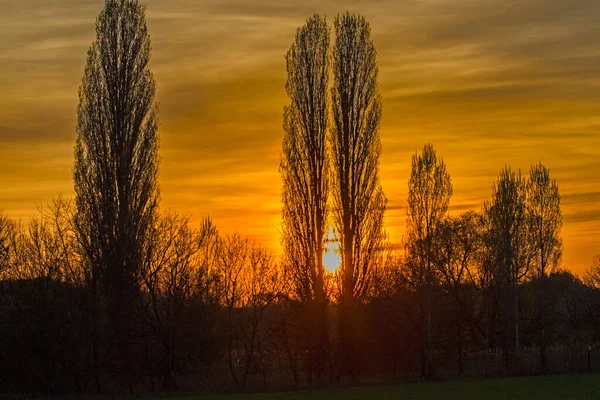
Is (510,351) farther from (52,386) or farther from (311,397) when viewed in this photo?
(52,386)

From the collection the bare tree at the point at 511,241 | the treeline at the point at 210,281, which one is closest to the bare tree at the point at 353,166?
the treeline at the point at 210,281

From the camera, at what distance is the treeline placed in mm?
36281

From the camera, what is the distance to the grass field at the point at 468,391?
2959 cm

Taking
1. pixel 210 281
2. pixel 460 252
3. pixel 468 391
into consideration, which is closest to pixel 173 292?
pixel 210 281

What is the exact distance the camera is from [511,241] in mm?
54438

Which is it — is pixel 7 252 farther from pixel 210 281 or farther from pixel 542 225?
pixel 542 225

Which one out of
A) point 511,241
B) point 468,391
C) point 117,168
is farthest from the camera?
point 511,241

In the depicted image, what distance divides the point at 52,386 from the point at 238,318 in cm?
1027

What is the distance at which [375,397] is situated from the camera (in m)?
29.4

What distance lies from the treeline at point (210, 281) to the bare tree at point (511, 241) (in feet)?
24.0

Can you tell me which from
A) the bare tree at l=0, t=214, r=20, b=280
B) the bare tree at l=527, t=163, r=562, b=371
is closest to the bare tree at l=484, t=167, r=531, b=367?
the bare tree at l=527, t=163, r=562, b=371

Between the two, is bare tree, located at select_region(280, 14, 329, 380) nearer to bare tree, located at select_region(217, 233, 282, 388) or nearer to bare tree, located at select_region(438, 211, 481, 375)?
bare tree, located at select_region(217, 233, 282, 388)

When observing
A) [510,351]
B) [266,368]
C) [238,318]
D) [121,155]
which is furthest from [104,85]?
[510,351]

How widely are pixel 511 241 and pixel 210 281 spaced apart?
24.0m
